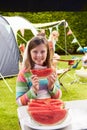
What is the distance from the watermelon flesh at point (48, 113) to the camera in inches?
57.5

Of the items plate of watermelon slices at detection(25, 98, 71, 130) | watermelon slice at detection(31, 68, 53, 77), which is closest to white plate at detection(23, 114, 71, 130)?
plate of watermelon slices at detection(25, 98, 71, 130)

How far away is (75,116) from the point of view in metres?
1.64

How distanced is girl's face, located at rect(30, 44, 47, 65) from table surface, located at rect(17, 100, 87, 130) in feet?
1.21

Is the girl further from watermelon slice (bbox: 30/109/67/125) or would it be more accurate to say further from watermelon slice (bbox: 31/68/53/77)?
watermelon slice (bbox: 30/109/67/125)

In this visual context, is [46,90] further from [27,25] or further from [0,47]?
[27,25]

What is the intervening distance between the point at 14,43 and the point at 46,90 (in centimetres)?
560

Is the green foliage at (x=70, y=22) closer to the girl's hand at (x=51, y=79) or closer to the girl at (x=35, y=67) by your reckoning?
the girl at (x=35, y=67)

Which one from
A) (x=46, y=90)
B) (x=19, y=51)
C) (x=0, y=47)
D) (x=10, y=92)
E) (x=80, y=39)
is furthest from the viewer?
(x=80, y=39)

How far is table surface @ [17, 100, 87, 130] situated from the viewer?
150 centimetres

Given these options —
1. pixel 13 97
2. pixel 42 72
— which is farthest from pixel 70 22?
pixel 42 72

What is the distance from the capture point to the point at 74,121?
1573 mm

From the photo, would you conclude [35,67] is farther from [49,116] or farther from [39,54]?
[49,116]

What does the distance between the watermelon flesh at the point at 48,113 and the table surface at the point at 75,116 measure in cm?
5
